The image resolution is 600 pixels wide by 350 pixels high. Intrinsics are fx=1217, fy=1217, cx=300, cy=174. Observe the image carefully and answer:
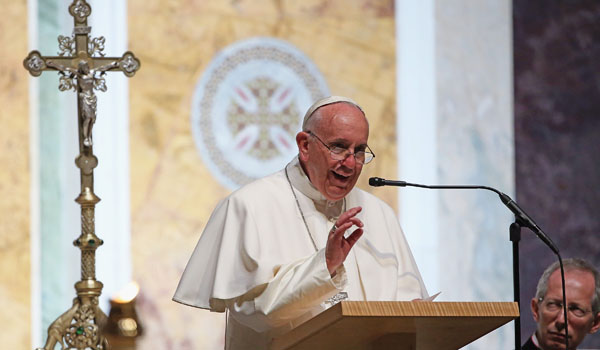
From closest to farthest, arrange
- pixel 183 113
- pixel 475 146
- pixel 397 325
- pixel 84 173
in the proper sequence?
pixel 397 325 < pixel 84 173 < pixel 183 113 < pixel 475 146

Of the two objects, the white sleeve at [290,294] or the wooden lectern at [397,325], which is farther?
the white sleeve at [290,294]

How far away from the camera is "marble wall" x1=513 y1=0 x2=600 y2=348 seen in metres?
8.31

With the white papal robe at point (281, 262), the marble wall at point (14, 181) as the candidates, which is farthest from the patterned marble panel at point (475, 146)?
the white papal robe at point (281, 262)

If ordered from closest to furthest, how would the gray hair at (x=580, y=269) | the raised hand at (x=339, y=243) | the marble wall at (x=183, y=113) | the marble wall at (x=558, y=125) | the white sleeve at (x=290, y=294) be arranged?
the raised hand at (x=339, y=243), the white sleeve at (x=290, y=294), the gray hair at (x=580, y=269), the marble wall at (x=183, y=113), the marble wall at (x=558, y=125)

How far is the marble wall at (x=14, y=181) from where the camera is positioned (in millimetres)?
7211

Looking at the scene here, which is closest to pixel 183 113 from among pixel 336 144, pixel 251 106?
pixel 251 106

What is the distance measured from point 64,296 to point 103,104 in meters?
1.20

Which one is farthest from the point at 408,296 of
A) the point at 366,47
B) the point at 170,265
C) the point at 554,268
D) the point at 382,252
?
the point at 366,47

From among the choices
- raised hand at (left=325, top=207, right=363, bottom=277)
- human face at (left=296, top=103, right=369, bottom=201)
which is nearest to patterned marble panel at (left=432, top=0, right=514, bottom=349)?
human face at (left=296, top=103, right=369, bottom=201)

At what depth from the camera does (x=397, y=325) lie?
405cm

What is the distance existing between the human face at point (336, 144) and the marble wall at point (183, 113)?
2.85 meters

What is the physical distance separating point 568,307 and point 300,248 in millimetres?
1418

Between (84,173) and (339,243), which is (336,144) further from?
(84,173)

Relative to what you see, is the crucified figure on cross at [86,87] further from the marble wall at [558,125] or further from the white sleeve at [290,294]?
the marble wall at [558,125]
